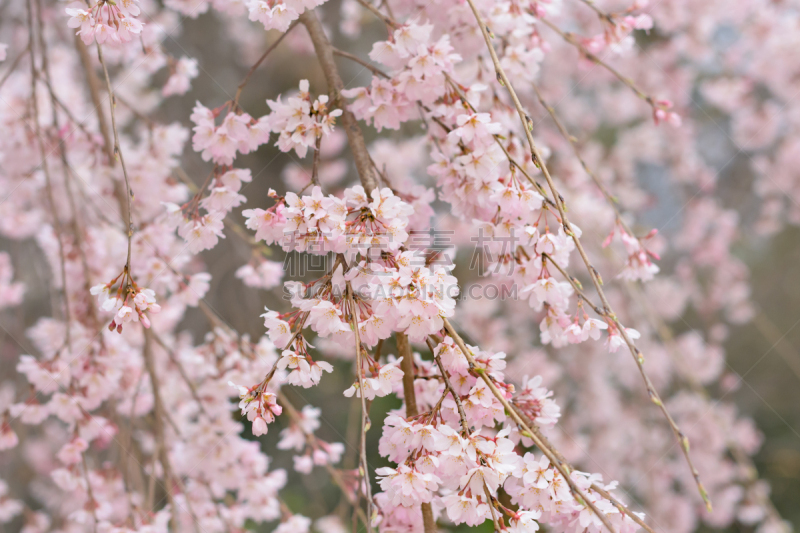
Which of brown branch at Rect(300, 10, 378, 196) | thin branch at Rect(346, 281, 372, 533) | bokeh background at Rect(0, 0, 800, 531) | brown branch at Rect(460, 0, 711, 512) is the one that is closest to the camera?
thin branch at Rect(346, 281, 372, 533)

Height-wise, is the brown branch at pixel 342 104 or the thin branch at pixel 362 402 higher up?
the brown branch at pixel 342 104

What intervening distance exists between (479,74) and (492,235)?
17.0 inches

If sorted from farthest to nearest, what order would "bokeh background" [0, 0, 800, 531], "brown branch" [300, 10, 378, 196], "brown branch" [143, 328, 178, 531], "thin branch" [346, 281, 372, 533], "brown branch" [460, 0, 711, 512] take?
"bokeh background" [0, 0, 800, 531], "brown branch" [143, 328, 178, 531], "brown branch" [300, 10, 378, 196], "brown branch" [460, 0, 711, 512], "thin branch" [346, 281, 372, 533]

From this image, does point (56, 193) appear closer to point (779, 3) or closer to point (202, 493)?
point (202, 493)

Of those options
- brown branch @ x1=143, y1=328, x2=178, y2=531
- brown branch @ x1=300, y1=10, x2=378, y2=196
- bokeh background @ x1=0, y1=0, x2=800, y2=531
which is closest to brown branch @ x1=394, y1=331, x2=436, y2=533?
brown branch @ x1=300, y1=10, x2=378, y2=196

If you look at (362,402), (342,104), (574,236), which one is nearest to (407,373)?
(362,402)

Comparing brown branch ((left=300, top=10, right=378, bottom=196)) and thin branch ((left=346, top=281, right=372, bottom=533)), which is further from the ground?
brown branch ((left=300, top=10, right=378, bottom=196))

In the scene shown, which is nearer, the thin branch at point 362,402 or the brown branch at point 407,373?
the thin branch at point 362,402

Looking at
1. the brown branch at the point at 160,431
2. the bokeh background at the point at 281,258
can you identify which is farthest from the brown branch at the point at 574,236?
the bokeh background at the point at 281,258

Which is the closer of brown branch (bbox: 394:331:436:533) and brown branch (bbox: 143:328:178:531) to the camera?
brown branch (bbox: 394:331:436:533)

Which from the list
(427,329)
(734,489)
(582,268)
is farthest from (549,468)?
(734,489)

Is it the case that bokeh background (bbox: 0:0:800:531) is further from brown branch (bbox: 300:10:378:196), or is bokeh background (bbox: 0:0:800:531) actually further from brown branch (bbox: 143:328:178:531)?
brown branch (bbox: 300:10:378:196)

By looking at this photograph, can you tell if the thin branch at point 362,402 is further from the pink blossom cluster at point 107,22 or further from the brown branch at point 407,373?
the pink blossom cluster at point 107,22

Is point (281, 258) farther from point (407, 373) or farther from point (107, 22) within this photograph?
point (407, 373)
